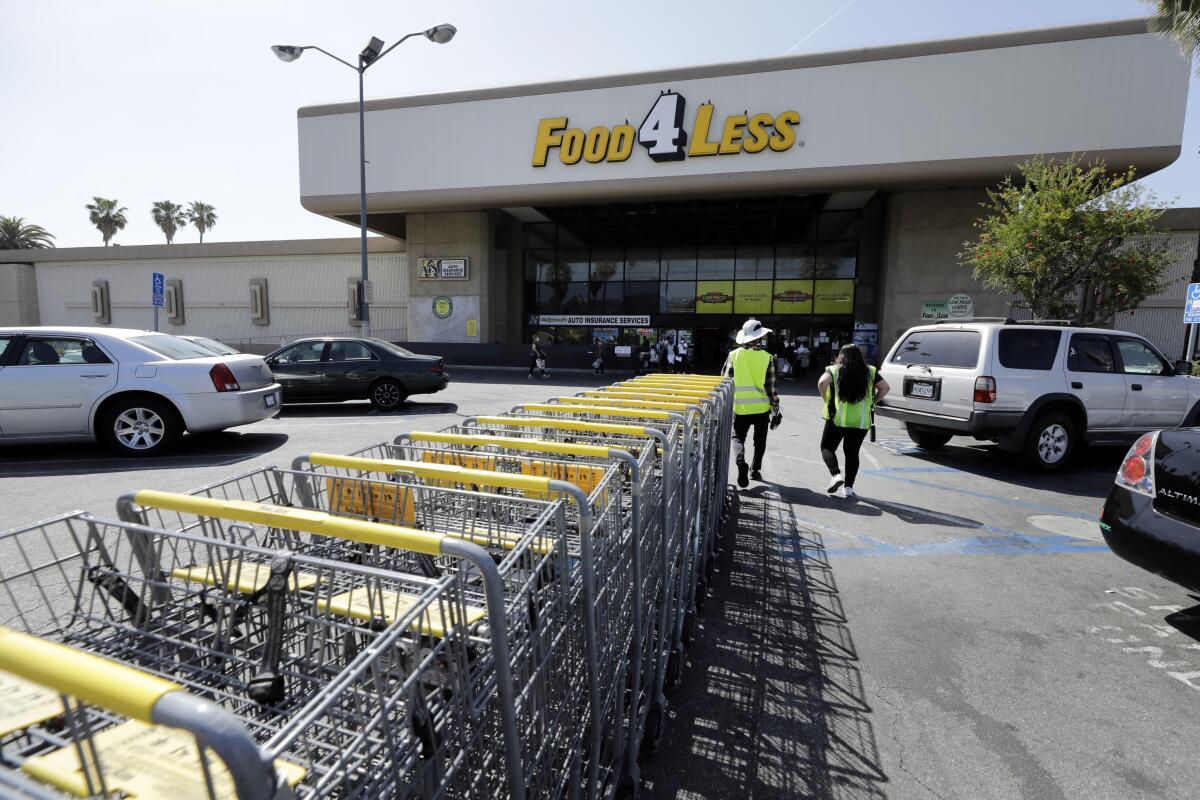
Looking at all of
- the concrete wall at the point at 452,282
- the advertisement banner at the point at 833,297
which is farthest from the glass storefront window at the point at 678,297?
the concrete wall at the point at 452,282

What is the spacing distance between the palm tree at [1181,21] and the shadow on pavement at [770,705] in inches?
619

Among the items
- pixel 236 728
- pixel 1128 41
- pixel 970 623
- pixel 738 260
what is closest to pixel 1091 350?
pixel 970 623

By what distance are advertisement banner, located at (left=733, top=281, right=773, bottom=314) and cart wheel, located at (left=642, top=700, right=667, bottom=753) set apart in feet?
78.8

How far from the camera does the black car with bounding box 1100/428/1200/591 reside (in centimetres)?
345

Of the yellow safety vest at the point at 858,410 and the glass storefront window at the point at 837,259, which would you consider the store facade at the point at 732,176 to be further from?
the yellow safety vest at the point at 858,410

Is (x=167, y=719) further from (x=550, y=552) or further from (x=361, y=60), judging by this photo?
(x=361, y=60)

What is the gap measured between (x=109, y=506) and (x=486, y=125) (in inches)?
743

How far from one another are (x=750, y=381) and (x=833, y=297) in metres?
20.3

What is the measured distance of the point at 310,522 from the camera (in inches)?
63.0

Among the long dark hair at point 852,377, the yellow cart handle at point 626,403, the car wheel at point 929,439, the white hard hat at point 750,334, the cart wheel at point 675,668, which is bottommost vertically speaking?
the cart wheel at point 675,668

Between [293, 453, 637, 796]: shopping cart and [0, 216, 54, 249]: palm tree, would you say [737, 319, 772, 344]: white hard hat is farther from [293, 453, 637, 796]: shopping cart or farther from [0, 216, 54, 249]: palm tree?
[0, 216, 54, 249]: palm tree

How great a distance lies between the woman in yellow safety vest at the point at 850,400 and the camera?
6.01 m

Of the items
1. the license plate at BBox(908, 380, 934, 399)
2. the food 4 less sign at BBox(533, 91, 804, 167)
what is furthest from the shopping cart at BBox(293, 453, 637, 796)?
the food 4 less sign at BBox(533, 91, 804, 167)

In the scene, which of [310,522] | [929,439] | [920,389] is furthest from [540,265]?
[310,522]
